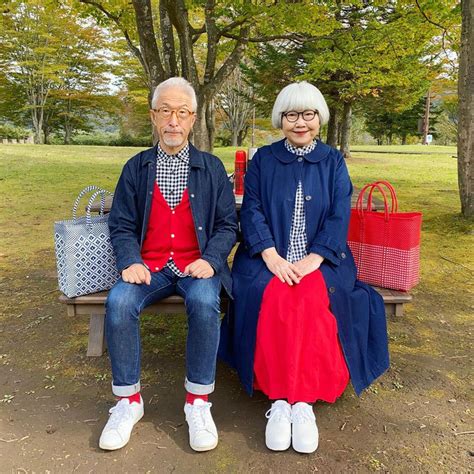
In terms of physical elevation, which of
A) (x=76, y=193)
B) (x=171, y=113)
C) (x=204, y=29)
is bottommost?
(x=76, y=193)

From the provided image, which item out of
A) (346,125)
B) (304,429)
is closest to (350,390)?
(304,429)

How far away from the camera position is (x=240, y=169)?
3859mm

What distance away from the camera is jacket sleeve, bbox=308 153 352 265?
270cm

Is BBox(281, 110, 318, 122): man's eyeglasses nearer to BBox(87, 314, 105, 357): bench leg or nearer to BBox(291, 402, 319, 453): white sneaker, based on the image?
BBox(291, 402, 319, 453): white sneaker

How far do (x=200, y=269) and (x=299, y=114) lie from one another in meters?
1.01

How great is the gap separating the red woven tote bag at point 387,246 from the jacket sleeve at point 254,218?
0.62 meters

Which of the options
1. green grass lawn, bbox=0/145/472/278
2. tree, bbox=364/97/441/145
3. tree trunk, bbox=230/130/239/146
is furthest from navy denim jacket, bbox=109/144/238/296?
tree, bbox=364/97/441/145

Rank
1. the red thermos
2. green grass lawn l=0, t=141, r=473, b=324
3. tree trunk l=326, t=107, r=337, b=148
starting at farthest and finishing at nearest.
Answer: tree trunk l=326, t=107, r=337, b=148 < green grass lawn l=0, t=141, r=473, b=324 < the red thermos

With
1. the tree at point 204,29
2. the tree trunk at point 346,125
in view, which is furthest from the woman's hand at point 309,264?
the tree trunk at point 346,125

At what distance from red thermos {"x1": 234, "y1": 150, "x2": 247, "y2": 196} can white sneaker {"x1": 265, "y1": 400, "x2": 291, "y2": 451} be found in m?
1.78

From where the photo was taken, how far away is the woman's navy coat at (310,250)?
2.64 metres

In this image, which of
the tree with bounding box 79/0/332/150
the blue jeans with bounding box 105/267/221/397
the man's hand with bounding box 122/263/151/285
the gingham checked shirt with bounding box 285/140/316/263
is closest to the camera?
the blue jeans with bounding box 105/267/221/397

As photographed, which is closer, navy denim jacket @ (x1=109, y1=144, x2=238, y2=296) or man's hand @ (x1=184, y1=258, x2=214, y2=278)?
man's hand @ (x1=184, y1=258, x2=214, y2=278)

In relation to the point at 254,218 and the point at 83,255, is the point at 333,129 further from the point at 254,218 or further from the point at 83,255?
the point at 83,255
